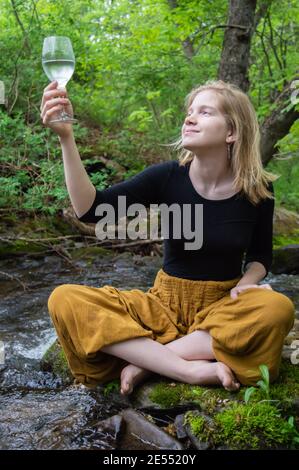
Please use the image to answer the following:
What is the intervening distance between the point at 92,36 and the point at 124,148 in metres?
3.27

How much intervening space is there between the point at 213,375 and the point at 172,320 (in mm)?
417

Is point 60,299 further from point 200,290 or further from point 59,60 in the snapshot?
point 59,60

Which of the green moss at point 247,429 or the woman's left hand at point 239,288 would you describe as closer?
the green moss at point 247,429

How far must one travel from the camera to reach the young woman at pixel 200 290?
214 centimetres

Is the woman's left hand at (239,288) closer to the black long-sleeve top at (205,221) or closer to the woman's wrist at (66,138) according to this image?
the black long-sleeve top at (205,221)

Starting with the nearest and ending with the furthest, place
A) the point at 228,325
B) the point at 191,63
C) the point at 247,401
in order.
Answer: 1. the point at 247,401
2. the point at 228,325
3. the point at 191,63

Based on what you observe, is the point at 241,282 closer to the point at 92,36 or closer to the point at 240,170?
the point at 240,170

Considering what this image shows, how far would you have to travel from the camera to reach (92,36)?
30.9 ft

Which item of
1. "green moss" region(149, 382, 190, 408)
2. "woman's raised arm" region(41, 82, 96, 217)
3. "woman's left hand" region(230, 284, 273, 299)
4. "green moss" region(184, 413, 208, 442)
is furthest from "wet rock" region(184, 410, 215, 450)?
"woman's raised arm" region(41, 82, 96, 217)

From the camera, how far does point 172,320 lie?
2.50 metres

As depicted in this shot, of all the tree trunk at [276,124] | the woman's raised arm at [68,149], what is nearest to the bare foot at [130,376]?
the woman's raised arm at [68,149]

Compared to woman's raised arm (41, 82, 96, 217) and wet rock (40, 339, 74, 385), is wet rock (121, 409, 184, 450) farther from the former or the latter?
woman's raised arm (41, 82, 96, 217)

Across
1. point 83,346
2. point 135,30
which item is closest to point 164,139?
point 135,30

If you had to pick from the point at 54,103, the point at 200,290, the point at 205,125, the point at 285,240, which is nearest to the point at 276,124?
the point at 285,240
